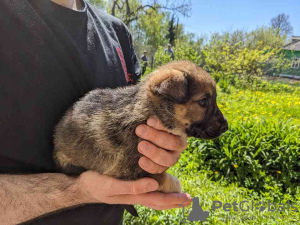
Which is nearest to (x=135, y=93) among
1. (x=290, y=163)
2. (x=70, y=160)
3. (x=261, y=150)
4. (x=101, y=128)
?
(x=101, y=128)

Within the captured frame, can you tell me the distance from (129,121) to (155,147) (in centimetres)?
33

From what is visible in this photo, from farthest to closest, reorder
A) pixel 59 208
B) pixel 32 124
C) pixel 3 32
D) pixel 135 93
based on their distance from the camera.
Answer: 1. pixel 135 93
2. pixel 59 208
3. pixel 32 124
4. pixel 3 32

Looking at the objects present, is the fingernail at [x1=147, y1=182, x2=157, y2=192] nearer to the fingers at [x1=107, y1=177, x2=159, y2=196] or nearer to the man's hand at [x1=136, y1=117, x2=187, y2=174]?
the fingers at [x1=107, y1=177, x2=159, y2=196]

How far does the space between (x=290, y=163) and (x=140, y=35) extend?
38696 millimetres

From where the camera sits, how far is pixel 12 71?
1422 millimetres

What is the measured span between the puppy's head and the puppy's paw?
0.40m

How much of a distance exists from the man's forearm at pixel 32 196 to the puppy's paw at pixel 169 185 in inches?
25.7

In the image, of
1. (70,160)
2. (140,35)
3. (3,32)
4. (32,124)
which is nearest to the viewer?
(3,32)

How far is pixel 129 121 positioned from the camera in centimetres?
189

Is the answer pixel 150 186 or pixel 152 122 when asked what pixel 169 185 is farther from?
pixel 152 122

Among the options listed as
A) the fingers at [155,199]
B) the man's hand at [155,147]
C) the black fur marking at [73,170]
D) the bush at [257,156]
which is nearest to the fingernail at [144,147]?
the man's hand at [155,147]

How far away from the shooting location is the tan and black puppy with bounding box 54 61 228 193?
181 cm

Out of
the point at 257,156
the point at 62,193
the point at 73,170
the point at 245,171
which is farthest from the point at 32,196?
the point at 257,156

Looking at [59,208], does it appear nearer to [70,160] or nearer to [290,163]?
[70,160]
